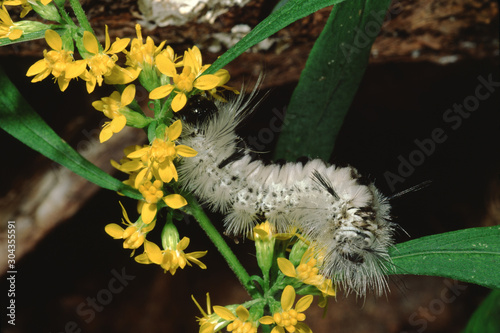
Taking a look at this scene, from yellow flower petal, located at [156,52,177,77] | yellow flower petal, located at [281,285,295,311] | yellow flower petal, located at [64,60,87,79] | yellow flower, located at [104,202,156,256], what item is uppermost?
yellow flower petal, located at [64,60,87,79]

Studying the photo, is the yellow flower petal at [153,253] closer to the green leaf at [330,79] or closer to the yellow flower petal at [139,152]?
the yellow flower petal at [139,152]

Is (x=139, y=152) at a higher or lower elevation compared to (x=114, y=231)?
higher

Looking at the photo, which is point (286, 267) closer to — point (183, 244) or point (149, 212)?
point (183, 244)

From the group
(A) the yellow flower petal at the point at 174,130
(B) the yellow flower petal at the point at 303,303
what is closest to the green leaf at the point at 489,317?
(B) the yellow flower petal at the point at 303,303

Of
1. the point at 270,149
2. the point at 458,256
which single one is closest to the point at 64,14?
the point at 270,149

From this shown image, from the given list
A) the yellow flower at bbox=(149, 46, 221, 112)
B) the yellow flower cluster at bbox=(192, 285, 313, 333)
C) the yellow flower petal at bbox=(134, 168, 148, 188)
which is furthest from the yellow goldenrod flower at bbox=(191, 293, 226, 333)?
the yellow flower at bbox=(149, 46, 221, 112)

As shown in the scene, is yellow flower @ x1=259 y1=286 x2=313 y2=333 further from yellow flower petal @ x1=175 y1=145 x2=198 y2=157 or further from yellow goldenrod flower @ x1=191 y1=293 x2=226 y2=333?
yellow flower petal @ x1=175 y1=145 x2=198 y2=157
